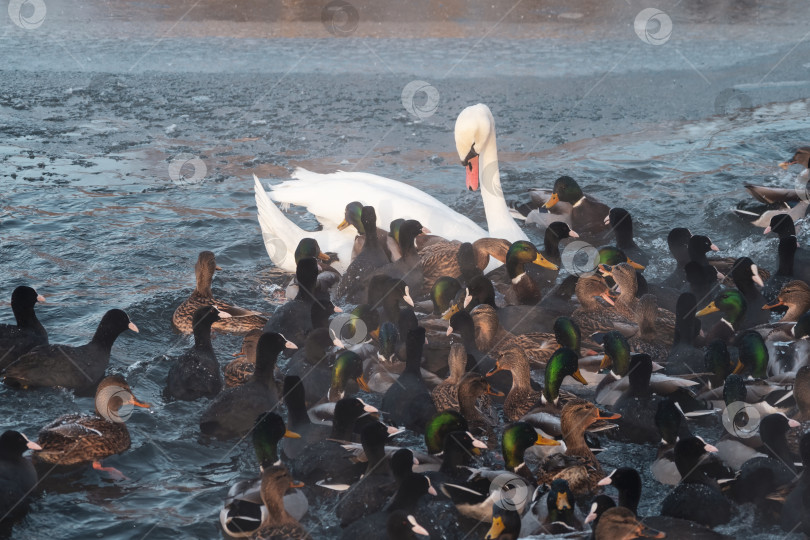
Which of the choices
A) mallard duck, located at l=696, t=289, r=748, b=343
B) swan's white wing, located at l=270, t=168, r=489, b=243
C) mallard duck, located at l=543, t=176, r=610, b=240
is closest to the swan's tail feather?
swan's white wing, located at l=270, t=168, r=489, b=243

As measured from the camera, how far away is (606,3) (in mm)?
15633

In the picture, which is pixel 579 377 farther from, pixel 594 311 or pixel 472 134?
pixel 472 134

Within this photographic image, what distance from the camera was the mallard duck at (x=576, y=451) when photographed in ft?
16.5

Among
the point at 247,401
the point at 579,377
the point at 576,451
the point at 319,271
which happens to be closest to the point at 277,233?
the point at 319,271

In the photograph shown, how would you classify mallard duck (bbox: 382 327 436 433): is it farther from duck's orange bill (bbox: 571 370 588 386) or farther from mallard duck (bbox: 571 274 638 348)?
mallard duck (bbox: 571 274 638 348)

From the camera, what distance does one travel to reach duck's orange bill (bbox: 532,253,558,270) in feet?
24.1

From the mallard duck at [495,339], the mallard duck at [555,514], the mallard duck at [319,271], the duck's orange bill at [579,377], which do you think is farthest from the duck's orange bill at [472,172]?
the mallard duck at [555,514]

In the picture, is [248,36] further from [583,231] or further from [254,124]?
[583,231]

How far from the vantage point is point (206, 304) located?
686 cm

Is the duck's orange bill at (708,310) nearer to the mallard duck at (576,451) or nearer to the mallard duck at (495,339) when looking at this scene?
the mallard duck at (495,339)

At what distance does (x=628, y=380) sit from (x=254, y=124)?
647 centimetres

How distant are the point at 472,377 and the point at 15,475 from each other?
7.99 feet

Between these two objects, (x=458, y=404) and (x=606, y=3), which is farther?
(x=606, y=3)

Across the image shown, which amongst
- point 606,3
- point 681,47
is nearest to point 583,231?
point 681,47
